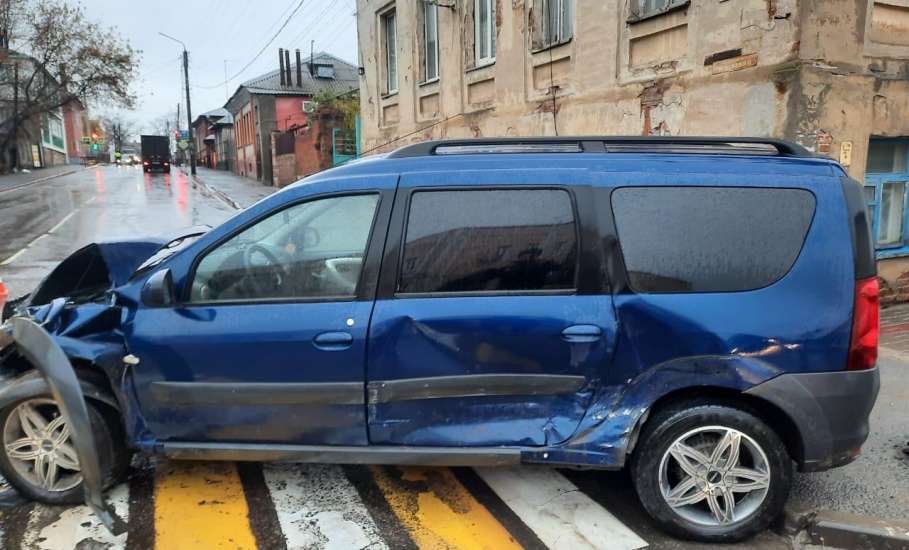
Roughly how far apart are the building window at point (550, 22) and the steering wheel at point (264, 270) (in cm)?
742

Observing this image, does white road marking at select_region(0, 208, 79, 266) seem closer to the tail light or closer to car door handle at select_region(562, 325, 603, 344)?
car door handle at select_region(562, 325, 603, 344)

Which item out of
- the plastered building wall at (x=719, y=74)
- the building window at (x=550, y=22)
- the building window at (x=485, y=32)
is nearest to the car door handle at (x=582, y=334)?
the plastered building wall at (x=719, y=74)

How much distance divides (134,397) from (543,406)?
2024 millimetres

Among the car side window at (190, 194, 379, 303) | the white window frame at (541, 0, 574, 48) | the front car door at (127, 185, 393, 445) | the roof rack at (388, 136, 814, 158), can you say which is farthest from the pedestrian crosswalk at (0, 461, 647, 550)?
the white window frame at (541, 0, 574, 48)

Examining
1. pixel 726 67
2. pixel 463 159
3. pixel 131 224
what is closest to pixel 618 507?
pixel 463 159

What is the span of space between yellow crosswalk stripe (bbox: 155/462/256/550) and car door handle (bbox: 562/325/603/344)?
1.77m

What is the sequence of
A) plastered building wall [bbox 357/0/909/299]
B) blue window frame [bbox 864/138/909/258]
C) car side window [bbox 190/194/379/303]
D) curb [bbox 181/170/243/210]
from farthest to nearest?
curb [bbox 181/170/243/210] → blue window frame [bbox 864/138/909/258] → plastered building wall [bbox 357/0/909/299] → car side window [bbox 190/194/379/303]

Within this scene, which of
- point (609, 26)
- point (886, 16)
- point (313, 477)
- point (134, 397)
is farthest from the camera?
point (609, 26)

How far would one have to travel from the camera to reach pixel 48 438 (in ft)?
A: 10.4

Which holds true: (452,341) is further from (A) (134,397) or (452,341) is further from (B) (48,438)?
(B) (48,438)

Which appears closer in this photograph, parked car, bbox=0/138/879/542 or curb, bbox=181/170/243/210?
parked car, bbox=0/138/879/542

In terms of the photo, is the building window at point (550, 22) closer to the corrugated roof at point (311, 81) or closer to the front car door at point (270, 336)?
the front car door at point (270, 336)

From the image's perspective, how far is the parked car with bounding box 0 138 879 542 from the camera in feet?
9.14

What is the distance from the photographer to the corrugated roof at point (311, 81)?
4120cm
